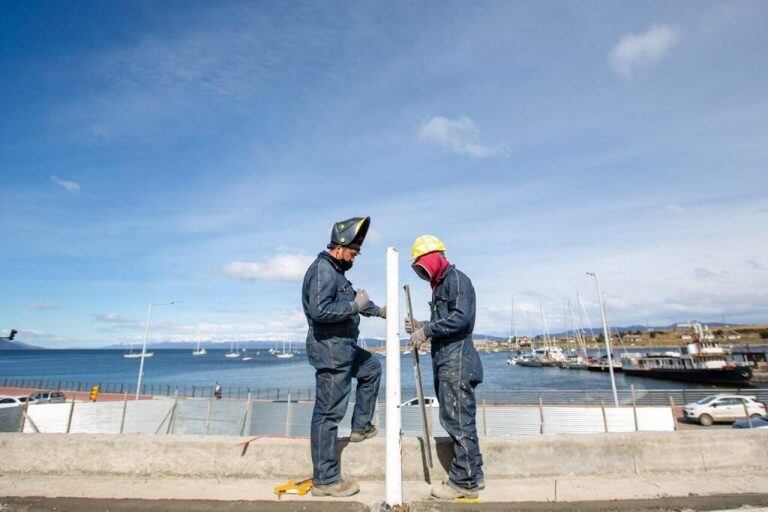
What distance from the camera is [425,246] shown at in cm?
353

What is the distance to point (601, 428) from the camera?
13680 millimetres

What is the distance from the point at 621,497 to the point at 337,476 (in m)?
2.11

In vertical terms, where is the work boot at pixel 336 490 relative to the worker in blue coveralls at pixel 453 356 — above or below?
below

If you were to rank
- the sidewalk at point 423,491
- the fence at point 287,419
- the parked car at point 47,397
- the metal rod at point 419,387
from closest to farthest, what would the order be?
the sidewalk at point 423,491 → the metal rod at point 419,387 → the fence at point 287,419 → the parked car at point 47,397

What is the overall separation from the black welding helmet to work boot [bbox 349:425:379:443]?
167 centimetres

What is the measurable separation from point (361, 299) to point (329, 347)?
0.48 meters

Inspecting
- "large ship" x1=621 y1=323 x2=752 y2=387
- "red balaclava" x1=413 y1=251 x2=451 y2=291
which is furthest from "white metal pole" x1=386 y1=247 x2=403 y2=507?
"large ship" x1=621 y1=323 x2=752 y2=387

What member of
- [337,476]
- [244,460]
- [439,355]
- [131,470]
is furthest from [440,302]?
[131,470]

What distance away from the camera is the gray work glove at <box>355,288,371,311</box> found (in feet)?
10.9

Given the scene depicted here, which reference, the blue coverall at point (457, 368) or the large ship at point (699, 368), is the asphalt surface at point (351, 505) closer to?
the blue coverall at point (457, 368)

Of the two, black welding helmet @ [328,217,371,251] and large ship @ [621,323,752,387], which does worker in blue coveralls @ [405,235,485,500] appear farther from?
large ship @ [621,323,752,387]

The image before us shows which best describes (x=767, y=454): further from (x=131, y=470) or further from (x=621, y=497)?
(x=131, y=470)

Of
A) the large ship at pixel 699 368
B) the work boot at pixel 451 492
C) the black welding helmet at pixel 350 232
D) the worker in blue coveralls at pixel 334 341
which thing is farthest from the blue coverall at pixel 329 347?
the large ship at pixel 699 368

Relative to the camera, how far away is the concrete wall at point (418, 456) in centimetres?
336
